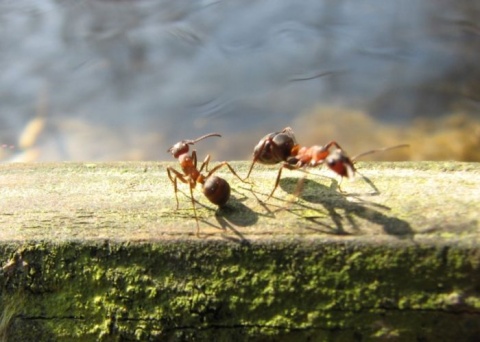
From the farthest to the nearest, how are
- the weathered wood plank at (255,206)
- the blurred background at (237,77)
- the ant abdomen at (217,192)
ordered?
the blurred background at (237,77)
the ant abdomen at (217,192)
the weathered wood plank at (255,206)

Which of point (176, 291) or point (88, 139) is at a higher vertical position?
point (88, 139)

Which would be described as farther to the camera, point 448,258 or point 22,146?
point 22,146

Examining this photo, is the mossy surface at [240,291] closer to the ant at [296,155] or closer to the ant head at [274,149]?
the ant at [296,155]

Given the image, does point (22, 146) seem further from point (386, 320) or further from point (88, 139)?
point (386, 320)

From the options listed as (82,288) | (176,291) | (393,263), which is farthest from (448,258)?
(82,288)

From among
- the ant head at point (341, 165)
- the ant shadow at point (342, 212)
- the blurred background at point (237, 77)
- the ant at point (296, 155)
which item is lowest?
the ant shadow at point (342, 212)

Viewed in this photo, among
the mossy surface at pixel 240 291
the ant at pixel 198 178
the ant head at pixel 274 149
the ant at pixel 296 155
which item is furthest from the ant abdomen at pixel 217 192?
the ant head at pixel 274 149
